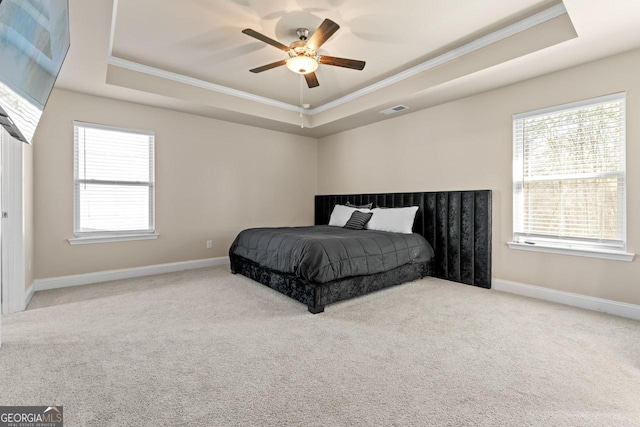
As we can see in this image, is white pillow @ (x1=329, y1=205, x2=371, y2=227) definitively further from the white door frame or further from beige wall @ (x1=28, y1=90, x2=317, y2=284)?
the white door frame

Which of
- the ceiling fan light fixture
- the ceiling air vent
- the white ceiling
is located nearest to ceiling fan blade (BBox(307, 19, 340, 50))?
the ceiling fan light fixture

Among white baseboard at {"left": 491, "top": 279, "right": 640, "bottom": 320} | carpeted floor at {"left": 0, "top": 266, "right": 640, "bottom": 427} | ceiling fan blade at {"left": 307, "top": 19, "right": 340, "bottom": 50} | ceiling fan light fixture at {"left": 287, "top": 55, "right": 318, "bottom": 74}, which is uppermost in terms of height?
ceiling fan blade at {"left": 307, "top": 19, "right": 340, "bottom": 50}

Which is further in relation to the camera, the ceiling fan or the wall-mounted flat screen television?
the ceiling fan

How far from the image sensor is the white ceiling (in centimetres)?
255

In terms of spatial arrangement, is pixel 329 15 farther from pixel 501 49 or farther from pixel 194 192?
pixel 194 192

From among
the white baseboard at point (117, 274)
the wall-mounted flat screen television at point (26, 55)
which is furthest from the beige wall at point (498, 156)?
the wall-mounted flat screen television at point (26, 55)

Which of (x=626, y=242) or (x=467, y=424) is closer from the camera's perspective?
(x=467, y=424)

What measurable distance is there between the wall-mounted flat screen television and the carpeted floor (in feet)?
4.76

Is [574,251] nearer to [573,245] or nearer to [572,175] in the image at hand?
[573,245]

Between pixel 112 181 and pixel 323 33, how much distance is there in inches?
134

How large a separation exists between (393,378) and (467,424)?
1.51 ft

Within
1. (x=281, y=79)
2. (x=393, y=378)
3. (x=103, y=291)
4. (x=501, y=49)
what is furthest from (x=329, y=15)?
(x=103, y=291)

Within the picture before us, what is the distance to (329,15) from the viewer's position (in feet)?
8.97

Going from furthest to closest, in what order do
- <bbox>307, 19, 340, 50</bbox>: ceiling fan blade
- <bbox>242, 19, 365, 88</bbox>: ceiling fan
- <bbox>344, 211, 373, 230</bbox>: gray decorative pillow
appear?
<bbox>344, 211, 373, 230</bbox>: gray decorative pillow → <bbox>242, 19, 365, 88</bbox>: ceiling fan → <bbox>307, 19, 340, 50</bbox>: ceiling fan blade
